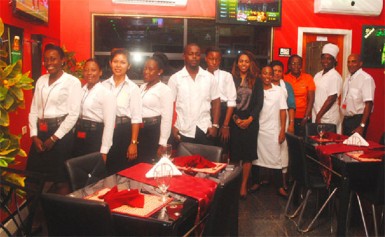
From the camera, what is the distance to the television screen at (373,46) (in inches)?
227

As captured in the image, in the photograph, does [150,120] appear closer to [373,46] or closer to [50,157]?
[50,157]

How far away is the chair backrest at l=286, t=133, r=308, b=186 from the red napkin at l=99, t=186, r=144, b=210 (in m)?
1.80

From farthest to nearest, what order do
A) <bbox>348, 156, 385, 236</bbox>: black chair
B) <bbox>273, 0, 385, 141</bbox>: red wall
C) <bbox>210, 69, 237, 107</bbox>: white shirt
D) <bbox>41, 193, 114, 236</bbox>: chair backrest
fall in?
1. <bbox>273, 0, 385, 141</bbox>: red wall
2. <bbox>210, 69, 237, 107</bbox>: white shirt
3. <bbox>348, 156, 385, 236</bbox>: black chair
4. <bbox>41, 193, 114, 236</bbox>: chair backrest

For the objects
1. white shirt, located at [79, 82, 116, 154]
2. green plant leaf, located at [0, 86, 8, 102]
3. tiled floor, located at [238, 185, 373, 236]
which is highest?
green plant leaf, located at [0, 86, 8, 102]

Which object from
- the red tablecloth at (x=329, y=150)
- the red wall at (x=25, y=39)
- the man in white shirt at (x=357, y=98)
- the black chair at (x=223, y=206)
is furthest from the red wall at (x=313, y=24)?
the black chair at (x=223, y=206)

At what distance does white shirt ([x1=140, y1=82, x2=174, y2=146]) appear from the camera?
3369 millimetres

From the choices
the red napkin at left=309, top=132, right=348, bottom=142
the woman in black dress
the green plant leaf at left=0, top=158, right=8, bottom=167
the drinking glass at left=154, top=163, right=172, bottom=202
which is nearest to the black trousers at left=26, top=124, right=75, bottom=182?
the green plant leaf at left=0, top=158, right=8, bottom=167

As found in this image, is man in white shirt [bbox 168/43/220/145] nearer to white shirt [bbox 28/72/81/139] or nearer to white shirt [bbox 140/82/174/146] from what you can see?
white shirt [bbox 140/82/174/146]

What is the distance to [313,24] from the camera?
5.70 m

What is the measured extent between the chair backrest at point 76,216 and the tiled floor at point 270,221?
73.1 inches

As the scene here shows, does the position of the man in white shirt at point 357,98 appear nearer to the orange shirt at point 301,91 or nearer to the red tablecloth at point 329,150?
the orange shirt at point 301,91

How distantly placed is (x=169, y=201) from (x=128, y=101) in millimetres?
1548

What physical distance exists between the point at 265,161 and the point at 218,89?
104 centimetres

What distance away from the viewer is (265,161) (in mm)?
4172
